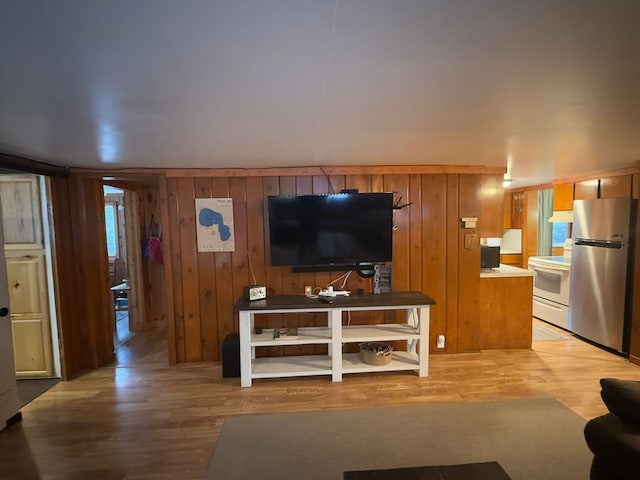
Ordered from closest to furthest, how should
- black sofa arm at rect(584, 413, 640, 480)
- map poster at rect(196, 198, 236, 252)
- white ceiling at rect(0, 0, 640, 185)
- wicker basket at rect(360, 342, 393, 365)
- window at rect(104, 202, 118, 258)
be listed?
white ceiling at rect(0, 0, 640, 185) < black sofa arm at rect(584, 413, 640, 480) < wicker basket at rect(360, 342, 393, 365) < map poster at rect(196, 198, 236, 252) < window at rect(104, 202, 118, 258)

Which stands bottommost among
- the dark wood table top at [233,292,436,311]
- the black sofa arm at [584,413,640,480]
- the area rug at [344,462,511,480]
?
the area rug at [344,462,511,480]

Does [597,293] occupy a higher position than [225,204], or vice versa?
[225,204]

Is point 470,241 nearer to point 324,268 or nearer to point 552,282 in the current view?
point 324,268

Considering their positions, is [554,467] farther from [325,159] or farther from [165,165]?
[165,165]

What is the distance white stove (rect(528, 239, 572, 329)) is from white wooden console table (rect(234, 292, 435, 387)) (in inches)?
101

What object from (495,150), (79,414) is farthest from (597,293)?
(79,414)

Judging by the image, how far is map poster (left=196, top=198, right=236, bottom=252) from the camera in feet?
11.5

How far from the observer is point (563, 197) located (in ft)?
15.3

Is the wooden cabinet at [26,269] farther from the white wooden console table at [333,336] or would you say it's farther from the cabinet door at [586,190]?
the cabinet door at [586,190]

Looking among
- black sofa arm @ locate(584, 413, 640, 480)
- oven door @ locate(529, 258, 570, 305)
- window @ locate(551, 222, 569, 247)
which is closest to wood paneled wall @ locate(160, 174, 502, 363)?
oven door @ locate(529, 258, 570, 305)

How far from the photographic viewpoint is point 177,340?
3.60 meters

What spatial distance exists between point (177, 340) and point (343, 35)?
3551 mm

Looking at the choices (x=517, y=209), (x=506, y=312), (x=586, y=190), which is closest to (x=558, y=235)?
(x=517, y=209)

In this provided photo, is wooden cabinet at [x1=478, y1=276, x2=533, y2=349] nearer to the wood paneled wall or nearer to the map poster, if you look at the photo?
the wood paneled wall
